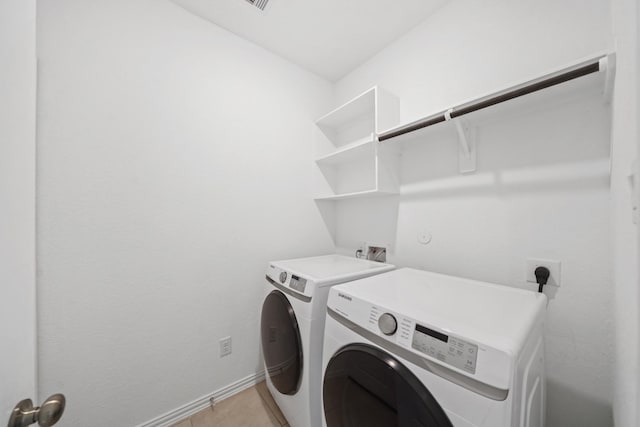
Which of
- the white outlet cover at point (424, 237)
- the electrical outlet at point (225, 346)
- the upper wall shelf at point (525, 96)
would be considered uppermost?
the upper wall shelf at point (525, 96)

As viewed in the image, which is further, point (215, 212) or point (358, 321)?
point (215, 212)

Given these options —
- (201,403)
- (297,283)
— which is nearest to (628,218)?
(297,283)

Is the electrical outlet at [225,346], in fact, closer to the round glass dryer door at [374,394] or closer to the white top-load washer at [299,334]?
the white top-load washer at [299,334]

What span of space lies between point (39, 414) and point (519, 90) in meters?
1.73

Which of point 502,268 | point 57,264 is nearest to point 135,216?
point 57,264

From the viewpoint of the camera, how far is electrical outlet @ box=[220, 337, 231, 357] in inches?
59.0

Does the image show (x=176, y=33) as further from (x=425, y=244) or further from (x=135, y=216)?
(x=425, y=244)

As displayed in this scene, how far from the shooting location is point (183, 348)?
1368mm

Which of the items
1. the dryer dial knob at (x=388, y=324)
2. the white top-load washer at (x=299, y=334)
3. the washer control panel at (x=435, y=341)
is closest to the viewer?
the washer control panel at (x=435, y=341)

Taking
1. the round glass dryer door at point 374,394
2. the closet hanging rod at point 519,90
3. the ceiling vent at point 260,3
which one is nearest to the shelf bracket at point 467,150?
the closet hanging rod at point 519,90

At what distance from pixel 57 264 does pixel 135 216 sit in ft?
1.19

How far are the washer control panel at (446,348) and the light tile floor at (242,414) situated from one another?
1.19m

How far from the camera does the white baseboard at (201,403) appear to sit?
50.2 inches

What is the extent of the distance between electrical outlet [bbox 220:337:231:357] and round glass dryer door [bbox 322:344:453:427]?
0.92m
